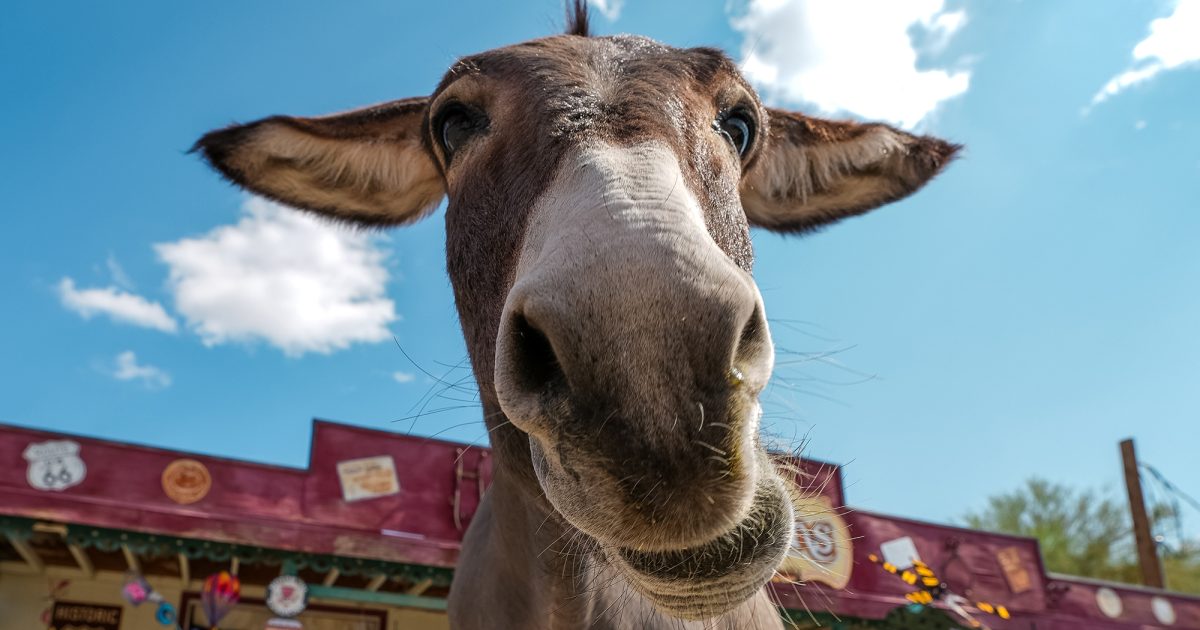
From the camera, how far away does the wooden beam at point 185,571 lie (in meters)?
8.98

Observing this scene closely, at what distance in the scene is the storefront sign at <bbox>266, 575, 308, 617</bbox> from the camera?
804 cm

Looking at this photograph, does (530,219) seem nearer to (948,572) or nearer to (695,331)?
(695,331)

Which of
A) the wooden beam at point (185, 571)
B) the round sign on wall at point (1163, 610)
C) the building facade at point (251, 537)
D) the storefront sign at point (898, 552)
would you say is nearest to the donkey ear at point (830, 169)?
the building facade at point (251, 537)

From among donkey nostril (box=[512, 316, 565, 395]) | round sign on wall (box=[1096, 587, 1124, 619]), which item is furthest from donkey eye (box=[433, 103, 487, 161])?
round sign on wall (box=[1096, 587, 1124, 619])

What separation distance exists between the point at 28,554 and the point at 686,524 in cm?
1043

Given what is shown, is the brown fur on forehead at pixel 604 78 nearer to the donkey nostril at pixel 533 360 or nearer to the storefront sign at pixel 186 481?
the donkey nostril at pixel 533 360

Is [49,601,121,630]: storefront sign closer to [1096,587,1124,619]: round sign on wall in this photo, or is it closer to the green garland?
the green garland

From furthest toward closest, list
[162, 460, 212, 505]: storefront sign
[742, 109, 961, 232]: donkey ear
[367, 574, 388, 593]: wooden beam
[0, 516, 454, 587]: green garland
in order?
[367, 574, 388, 593]: wooden beam
[162, 460, 212, 505]: storefront sign
[0, 516, 454, 587]: green garland
[742, 109, 961, 232]: donkey ear

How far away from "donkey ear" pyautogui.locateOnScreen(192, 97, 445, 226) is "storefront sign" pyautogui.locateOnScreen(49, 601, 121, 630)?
8646mm

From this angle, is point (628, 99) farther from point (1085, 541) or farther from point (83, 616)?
point (1085, 541)

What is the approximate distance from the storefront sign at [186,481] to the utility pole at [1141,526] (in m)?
19.0

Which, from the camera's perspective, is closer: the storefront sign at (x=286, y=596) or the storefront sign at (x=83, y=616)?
the storefront sign at (x=286, y=596)

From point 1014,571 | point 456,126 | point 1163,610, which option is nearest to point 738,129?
point 456,126

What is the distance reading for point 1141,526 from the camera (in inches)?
677
